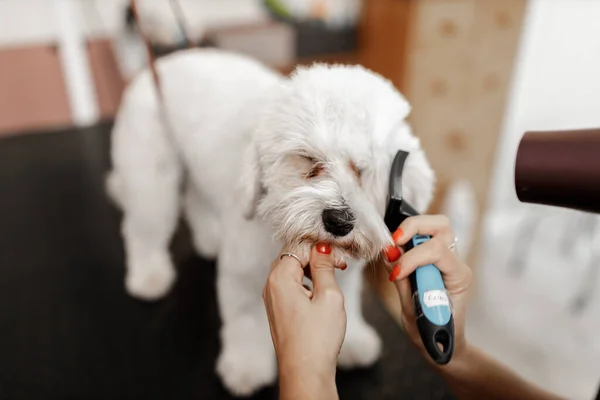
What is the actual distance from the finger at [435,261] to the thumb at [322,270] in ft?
0.27

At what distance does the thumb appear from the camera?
56cm

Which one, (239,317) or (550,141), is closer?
(550,141)

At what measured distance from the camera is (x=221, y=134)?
0.94m

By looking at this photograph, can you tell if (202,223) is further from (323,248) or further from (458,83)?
(458,83)

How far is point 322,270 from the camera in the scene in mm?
583

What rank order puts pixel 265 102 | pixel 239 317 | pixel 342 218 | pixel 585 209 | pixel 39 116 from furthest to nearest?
pixel 39 116 < pixel 239 317 < pixel 265 102 < pixel 342 218 < pixel 585 209

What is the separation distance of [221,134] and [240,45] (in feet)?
3.87

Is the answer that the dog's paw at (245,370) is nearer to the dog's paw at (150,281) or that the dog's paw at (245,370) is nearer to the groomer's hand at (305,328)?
the dog's paw at (150,281)

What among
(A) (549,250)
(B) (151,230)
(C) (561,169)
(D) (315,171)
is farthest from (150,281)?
(A) (549,250)

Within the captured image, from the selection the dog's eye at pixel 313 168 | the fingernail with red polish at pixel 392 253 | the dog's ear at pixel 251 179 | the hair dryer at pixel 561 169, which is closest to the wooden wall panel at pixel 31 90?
the dog's ear at pixel 251 179

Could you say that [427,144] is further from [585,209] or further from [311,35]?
[585,209]

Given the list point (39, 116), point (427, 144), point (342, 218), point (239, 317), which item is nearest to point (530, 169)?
point (342, 218)

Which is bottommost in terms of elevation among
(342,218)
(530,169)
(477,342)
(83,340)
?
(477,342)

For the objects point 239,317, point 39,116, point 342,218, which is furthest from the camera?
point 39,116
